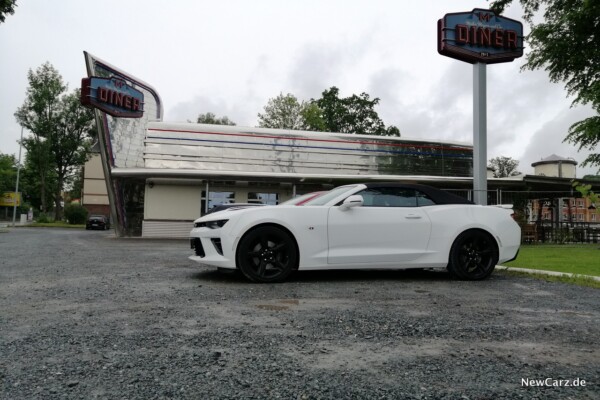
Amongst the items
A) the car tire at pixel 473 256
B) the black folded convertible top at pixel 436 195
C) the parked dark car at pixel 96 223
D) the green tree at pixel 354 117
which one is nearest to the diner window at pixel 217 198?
the black folded convertible top at pixel 436 195

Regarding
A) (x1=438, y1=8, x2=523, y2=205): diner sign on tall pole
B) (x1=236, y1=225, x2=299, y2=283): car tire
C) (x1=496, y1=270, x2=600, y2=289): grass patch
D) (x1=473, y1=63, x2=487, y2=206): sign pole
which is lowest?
(x1=496, y1=270, x2=600, y2=289): grass patch

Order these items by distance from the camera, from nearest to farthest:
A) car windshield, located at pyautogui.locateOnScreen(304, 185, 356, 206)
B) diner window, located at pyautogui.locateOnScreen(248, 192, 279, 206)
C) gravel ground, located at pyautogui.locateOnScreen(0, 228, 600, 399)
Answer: gravel ground, located at pyautogui.locateOnScreen(0, 228, 600, 399)
car windshield, located at pyautogui.locateOnScreen(304, 185, 356, 206)
diner window, located at pyautogui.locateOnScreen(248, 192, 279, 206)

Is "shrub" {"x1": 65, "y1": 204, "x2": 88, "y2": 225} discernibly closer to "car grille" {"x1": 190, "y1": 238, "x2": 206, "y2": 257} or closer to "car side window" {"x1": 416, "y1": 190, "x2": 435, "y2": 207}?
"car grille" {"x1": 190, "y1": 238, "x2": 206, "y2": 257}

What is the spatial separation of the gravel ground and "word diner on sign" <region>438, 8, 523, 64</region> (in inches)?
329

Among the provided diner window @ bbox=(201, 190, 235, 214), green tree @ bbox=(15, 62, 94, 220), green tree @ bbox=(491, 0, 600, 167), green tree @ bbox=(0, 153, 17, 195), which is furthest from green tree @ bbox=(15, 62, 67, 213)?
green tree @ bbox=(491, 0, 600, 167)

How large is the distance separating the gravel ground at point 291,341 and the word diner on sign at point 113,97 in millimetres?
15428

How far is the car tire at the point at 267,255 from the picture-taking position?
5.94 meters

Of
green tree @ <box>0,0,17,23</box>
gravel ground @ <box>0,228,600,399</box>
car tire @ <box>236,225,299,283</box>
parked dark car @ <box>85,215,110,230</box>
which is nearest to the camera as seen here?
gravel ground @ <box>0,228,600,399</box>

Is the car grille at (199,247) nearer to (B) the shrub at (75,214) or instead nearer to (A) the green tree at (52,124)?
(B) the shrub at (75,214)

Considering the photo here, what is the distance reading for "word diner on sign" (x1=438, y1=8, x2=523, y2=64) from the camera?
40.0 feet

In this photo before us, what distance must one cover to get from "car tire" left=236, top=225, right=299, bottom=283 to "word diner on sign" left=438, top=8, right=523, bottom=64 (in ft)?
28.9

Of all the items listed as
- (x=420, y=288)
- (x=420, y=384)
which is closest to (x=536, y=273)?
(x=420, y=288)

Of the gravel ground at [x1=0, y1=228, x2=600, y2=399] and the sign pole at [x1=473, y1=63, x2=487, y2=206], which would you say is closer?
the gravel ground at [x1=0, y1=228, x2=600, y2=399]

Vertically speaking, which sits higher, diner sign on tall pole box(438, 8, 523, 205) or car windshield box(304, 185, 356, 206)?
diner sign on tall pole box(438, 8, 523, 205)
